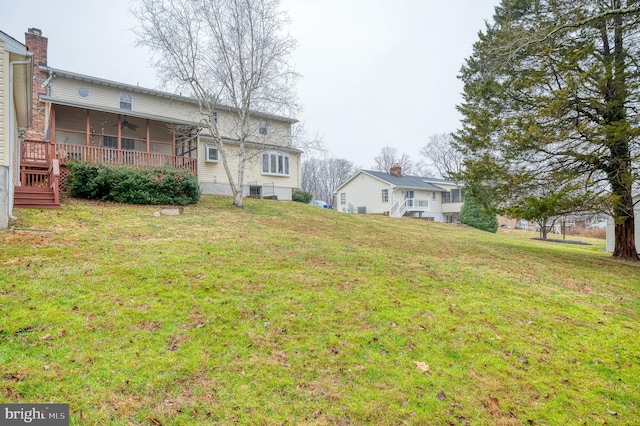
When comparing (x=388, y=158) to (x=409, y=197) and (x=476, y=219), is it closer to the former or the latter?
(x=409, y=197)

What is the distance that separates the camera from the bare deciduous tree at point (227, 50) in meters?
15.0

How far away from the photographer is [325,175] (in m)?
67.1

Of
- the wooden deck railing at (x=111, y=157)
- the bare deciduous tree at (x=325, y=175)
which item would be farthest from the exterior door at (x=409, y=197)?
the bare deciduous tree at (x=325, y=175)

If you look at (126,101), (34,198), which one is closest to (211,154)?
(126,101)

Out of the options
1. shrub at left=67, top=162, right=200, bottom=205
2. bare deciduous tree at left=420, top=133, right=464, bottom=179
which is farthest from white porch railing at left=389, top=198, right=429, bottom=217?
shrub at left=67, top=162, right=200, bottom=205

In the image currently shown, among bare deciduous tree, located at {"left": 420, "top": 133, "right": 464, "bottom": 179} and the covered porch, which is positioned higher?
bare deciduous tree, located at {"left": 420, "top": 133, "right": 464, "bottom": 179}

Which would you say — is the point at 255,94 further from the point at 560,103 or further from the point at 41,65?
the point at 560,103

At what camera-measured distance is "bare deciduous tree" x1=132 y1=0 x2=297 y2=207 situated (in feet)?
49.2

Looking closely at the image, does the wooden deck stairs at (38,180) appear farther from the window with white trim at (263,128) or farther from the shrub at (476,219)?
the shrub at (476,219)

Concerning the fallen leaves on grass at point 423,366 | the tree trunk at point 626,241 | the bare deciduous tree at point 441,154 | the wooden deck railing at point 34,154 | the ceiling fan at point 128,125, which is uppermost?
the bare deciduous tree at point 441,154

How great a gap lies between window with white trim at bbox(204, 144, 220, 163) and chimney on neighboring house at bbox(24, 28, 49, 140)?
7.47 metres

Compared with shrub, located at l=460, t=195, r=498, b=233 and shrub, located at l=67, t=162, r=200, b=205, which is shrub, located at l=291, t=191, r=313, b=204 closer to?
shrub, located at l=67, t=162, r=200, b=205

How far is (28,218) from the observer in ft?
30.4

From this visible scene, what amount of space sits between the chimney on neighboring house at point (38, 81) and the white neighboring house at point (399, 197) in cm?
2493
